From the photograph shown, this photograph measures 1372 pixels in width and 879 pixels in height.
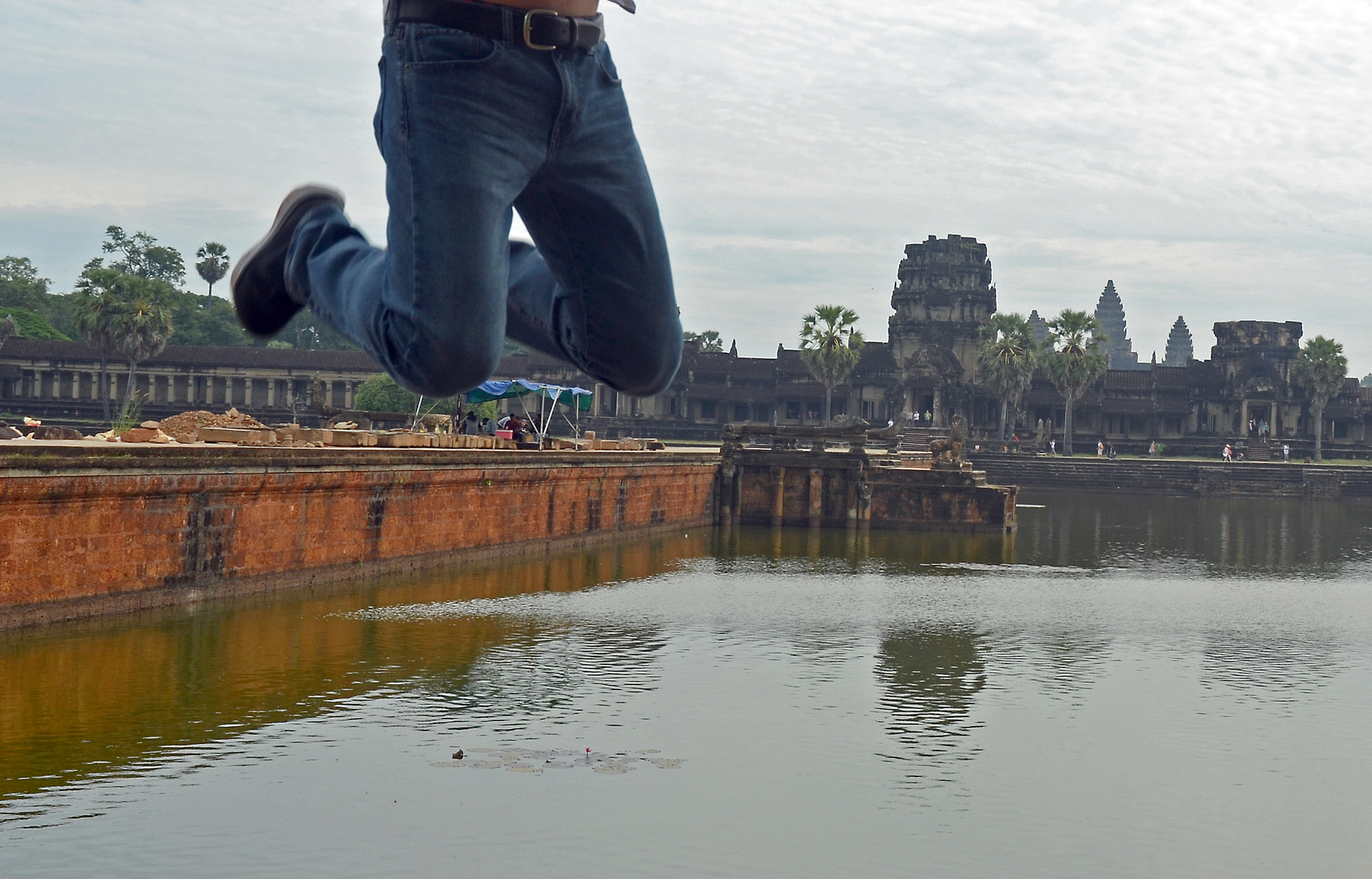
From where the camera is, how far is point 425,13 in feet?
10.6

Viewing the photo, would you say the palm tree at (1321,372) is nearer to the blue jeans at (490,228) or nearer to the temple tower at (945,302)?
the temple tower at (945,302)

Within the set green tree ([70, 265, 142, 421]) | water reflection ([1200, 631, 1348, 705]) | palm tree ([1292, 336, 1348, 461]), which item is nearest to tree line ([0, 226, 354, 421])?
green tree ([70, 265, 142, 421])

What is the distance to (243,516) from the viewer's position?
23.1 metres

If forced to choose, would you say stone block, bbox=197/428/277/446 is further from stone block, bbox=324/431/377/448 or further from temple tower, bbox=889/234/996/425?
temple tower, bbox=889/234/996/425

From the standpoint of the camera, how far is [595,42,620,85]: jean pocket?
136 inches

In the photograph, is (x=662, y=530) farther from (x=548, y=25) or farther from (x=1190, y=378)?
(x=1190, y=378)

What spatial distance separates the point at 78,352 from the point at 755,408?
132ft

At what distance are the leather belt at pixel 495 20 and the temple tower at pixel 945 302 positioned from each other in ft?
306

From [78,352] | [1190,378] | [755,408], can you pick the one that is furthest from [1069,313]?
[78,352]

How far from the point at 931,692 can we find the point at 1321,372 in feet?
252

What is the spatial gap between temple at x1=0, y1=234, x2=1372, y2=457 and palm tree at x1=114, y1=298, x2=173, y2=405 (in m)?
8.66

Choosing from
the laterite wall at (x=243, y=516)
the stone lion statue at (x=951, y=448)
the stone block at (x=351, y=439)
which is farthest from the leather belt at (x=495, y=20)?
the stone lion statue at (x=951, y=448)

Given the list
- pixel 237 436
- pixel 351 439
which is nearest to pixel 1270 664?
pixel 351 439

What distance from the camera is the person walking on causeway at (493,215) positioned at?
3229mm
